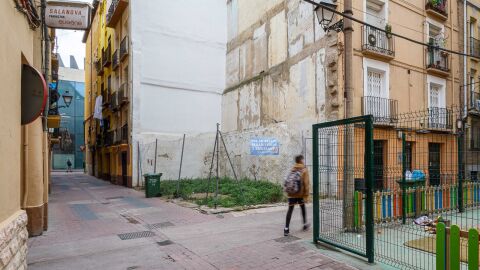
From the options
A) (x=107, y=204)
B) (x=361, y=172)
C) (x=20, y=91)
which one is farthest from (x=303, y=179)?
(x=107, y=204)

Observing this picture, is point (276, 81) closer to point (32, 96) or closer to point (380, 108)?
point (380, 108)

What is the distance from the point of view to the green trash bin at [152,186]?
15.2m

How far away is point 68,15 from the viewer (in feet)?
26.1

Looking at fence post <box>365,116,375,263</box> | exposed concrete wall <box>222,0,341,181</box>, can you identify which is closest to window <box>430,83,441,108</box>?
exposed concrete wall <box>222,0,341,181</box>

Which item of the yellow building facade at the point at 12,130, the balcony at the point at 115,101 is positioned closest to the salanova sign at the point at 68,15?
the yellow building facade at the point at 12,130

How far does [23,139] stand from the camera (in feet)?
22.0

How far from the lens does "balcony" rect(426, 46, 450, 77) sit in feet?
55.3

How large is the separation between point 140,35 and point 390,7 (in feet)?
42.2

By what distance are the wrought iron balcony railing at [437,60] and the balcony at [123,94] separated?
15.7m

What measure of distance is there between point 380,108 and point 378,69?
1.63 meters

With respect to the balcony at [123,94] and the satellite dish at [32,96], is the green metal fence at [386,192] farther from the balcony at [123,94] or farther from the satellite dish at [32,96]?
the balcony at [123,94]

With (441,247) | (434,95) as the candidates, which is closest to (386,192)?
(441,247)

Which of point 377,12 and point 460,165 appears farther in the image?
point 377,12

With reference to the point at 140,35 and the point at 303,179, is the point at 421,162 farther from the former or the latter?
the point at 140,35
